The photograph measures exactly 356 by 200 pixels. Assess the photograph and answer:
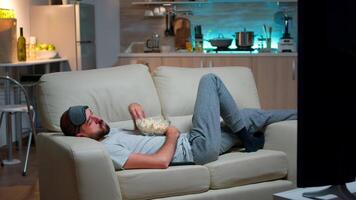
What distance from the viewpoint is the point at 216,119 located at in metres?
3.08

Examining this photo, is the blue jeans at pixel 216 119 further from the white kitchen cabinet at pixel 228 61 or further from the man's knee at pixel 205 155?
the white kitchen cabinet at pixel 228 61

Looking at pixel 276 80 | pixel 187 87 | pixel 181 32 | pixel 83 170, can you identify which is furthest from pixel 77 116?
pixel 181 32

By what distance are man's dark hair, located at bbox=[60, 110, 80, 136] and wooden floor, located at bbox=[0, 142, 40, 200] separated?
1.19 metres

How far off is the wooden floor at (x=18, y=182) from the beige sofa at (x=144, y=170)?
1001mm

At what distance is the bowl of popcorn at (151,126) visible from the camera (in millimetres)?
3074

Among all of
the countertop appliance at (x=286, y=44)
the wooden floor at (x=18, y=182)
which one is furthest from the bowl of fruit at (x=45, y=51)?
the countertop appliance at (x=286, y=44)

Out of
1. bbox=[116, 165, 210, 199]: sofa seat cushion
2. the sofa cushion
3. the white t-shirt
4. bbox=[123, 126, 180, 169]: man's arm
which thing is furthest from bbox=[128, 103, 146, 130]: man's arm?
bbox=[116, 165, 210, 199]: sofa seat cushion

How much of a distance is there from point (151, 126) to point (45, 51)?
3314mm

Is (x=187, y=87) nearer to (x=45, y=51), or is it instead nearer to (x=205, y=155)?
(x=205, y=155)

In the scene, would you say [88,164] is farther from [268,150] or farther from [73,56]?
[73,56]

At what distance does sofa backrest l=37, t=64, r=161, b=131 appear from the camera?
9.95ft

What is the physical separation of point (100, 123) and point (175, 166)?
1.49 feet

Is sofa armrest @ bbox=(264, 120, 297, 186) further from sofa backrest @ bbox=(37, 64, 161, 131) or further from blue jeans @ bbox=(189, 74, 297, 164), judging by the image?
sofa backrest @ bbox=(37, 64, 161, 131)
